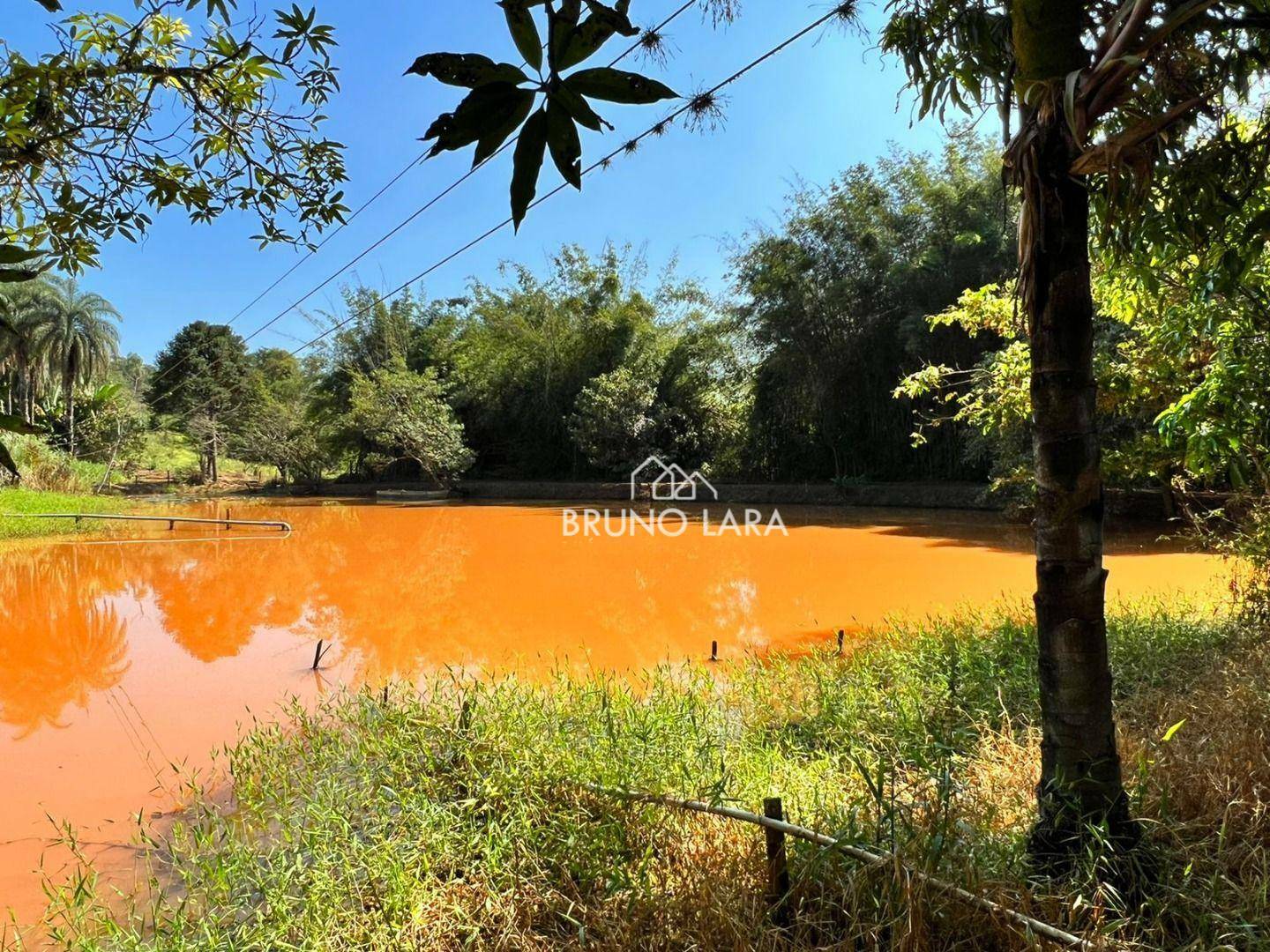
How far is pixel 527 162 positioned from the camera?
57 centimetres

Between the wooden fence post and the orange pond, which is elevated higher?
the wooden fence post

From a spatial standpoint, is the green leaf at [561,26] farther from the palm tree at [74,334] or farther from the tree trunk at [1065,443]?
the palm tree at [74,334]

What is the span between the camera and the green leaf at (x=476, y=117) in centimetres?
55

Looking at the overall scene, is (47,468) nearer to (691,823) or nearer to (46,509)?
(46,509)

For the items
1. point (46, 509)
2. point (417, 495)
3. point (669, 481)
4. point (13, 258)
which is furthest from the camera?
point (417, 495)

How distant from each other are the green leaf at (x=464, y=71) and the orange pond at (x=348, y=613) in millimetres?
2222

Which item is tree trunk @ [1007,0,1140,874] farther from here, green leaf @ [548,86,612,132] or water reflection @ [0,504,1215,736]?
water reflection @ [0,504,1215,736]

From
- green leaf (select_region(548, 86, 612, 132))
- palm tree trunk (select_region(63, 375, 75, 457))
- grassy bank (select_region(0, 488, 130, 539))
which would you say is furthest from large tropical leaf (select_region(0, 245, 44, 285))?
A: palm tree trunk (select_region(63, 375, 75, 457))

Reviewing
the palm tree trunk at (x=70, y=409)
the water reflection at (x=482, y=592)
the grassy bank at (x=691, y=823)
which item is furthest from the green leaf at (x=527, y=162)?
the palm tree trunk at (x=70, y=409)

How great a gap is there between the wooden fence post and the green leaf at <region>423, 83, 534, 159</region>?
1120mm

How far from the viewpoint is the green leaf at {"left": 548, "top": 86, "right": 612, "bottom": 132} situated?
1.90 feet

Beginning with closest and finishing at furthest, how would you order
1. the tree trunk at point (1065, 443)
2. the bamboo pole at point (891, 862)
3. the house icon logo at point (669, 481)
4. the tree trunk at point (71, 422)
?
the bamboo pole at point (891, 862) < the tree trunk at point (1065, 443) < the house icon logo at point (669, 481) < the tree trunk at point (71, 422)

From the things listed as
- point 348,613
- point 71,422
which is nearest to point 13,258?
point 348,613

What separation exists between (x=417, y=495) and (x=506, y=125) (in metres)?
14.5
